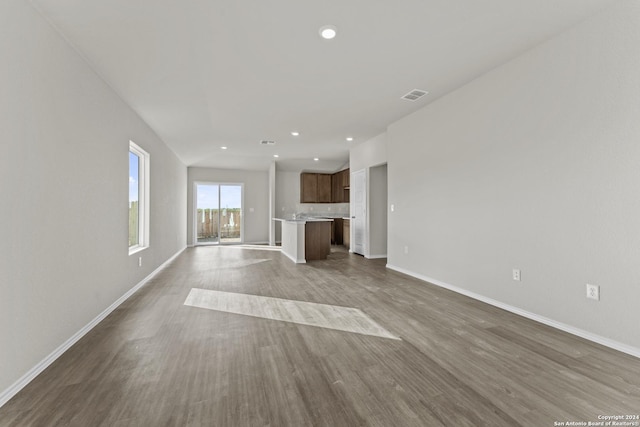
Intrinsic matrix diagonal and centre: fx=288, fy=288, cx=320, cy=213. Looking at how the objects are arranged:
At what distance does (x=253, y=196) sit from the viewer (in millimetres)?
9656

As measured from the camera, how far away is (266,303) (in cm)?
333

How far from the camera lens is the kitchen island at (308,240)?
6.11 m

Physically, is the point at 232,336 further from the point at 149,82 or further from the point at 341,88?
the point at 341,88

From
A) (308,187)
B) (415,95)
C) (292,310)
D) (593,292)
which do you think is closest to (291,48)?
(415,95)

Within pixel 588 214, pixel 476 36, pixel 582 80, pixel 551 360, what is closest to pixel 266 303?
pixel 551 360

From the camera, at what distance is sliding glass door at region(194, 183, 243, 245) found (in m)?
9.12

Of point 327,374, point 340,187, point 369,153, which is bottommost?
point 327,374

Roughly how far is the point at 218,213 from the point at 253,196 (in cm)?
125

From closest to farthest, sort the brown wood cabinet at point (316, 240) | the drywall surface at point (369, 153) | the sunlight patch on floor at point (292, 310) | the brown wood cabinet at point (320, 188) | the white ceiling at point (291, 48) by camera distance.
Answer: the white ceiling at point (291, 48) → the sunlight patch on floor at point (292, 310) → the drywall surface at point (369, 153) → the brown wood cabinet at point (316, 240) → the brown wood cabinet at point (320, 188)

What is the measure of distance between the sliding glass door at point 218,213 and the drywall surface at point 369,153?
430 centimetres

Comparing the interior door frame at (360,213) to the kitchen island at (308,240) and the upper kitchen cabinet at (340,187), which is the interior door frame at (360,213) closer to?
the kitchen island at (308,240)

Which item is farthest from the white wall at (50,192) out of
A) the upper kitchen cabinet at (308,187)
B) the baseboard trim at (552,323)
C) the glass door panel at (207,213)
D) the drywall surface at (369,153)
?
the upper kitchen cabinet at (308,187)

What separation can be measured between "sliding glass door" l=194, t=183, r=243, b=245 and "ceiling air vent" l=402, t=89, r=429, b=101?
22.2 feet

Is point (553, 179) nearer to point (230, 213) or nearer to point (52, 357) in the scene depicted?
point (52, 357)
